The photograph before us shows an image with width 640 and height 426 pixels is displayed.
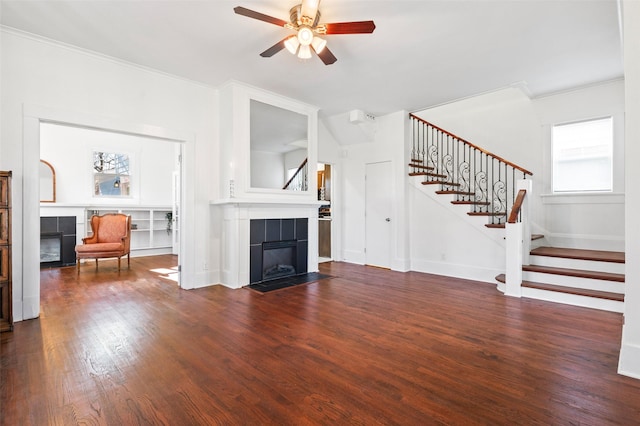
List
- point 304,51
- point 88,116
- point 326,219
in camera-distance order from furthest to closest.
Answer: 1. point 326,219
2. point 88,116
3. point 304,51

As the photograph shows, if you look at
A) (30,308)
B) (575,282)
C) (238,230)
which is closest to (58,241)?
(30,308)

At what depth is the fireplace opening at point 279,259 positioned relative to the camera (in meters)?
4.88

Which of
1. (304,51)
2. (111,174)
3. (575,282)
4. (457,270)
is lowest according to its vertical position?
(457,270)

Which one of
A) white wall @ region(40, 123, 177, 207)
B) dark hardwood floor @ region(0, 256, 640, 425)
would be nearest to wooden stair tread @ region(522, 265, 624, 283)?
dark hardwood floor @ region(0, 256, 640, 425)

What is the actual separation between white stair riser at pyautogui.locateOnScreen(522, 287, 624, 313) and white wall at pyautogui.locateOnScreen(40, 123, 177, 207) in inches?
305

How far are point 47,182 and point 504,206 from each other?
29.5 feet

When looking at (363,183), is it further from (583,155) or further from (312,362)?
(312,362)

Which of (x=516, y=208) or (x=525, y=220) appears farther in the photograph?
(x=525, y=220)

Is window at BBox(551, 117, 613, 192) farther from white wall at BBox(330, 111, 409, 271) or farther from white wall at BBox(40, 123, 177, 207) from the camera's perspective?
white wall at BBox(40, 123, 177, 207)

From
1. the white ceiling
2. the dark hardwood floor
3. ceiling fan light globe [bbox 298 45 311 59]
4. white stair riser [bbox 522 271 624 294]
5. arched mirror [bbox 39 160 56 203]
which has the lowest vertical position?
the dark hardwood floor

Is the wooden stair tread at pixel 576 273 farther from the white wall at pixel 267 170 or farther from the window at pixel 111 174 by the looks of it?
the window at pixel 111 174

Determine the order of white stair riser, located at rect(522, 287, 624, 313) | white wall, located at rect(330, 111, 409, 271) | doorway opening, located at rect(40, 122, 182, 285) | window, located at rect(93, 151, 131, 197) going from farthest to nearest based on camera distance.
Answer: window, located at rect(93, 151, 131, 197), doorway opening, located at rect(40, 122, 182, 285), white wall, located at rect(330, 111, 409, 271), white stair riser, located at rect(522, 287, 624, 313)

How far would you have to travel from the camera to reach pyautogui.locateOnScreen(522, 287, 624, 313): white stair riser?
3428 millimetres

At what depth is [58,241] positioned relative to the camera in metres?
6.16
